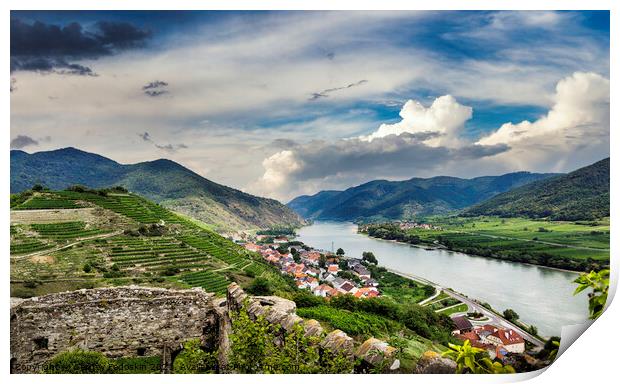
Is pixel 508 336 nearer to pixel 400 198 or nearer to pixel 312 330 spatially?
pixel 312 330

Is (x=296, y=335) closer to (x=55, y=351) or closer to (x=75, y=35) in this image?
(x=55, y=351)

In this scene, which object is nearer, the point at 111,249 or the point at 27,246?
the point at 27,246

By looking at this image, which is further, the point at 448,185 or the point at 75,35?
the point at 448,185

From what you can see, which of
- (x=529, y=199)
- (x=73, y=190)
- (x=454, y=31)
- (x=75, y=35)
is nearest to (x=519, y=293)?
(x=529, y=199)

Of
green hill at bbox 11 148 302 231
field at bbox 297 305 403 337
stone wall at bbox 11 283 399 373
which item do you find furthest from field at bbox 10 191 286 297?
field at bbox 297 305 403 337

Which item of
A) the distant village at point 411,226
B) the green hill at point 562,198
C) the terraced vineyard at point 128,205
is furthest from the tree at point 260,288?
the green hill at point 562,198

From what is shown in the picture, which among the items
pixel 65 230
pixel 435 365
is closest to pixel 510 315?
pixel 435 365

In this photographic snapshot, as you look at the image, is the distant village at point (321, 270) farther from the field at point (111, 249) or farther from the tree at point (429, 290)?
the tree at point (429, 290)
